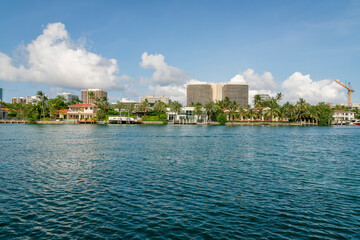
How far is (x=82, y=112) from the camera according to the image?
13750cm

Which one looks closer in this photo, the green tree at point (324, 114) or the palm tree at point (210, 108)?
the palm tree at point (210, 108)

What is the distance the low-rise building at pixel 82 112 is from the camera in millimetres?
136625

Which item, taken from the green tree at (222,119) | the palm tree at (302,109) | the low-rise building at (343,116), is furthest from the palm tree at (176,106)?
the low-rise building at (343,116)

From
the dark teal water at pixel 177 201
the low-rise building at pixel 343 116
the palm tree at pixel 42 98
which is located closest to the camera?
the dark teal water at pixel 177 201

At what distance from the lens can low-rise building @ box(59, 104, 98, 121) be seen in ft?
448

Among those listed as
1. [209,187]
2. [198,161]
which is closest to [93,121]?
[198,161]

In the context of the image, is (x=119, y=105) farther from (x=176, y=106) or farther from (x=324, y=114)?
(x=324, y=114)

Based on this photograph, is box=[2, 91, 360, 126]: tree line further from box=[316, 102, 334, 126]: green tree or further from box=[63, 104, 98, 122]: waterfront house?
box=[63, 104, 98, 122]: waterfront house

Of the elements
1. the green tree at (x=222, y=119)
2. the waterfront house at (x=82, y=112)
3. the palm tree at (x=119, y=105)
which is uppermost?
the palm tree at (x=119, y=105)

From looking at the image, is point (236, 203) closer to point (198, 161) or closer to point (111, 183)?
point (111, 183)

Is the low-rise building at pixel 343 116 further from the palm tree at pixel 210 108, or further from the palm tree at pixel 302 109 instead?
the palm tree at pixel 210 108

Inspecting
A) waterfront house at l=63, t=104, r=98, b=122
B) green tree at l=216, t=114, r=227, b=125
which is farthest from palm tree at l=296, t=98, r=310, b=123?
waterfront house at l=63, t=104, r=98, b=122

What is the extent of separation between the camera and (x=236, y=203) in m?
14.5

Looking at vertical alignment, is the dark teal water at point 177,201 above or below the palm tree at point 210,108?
below
